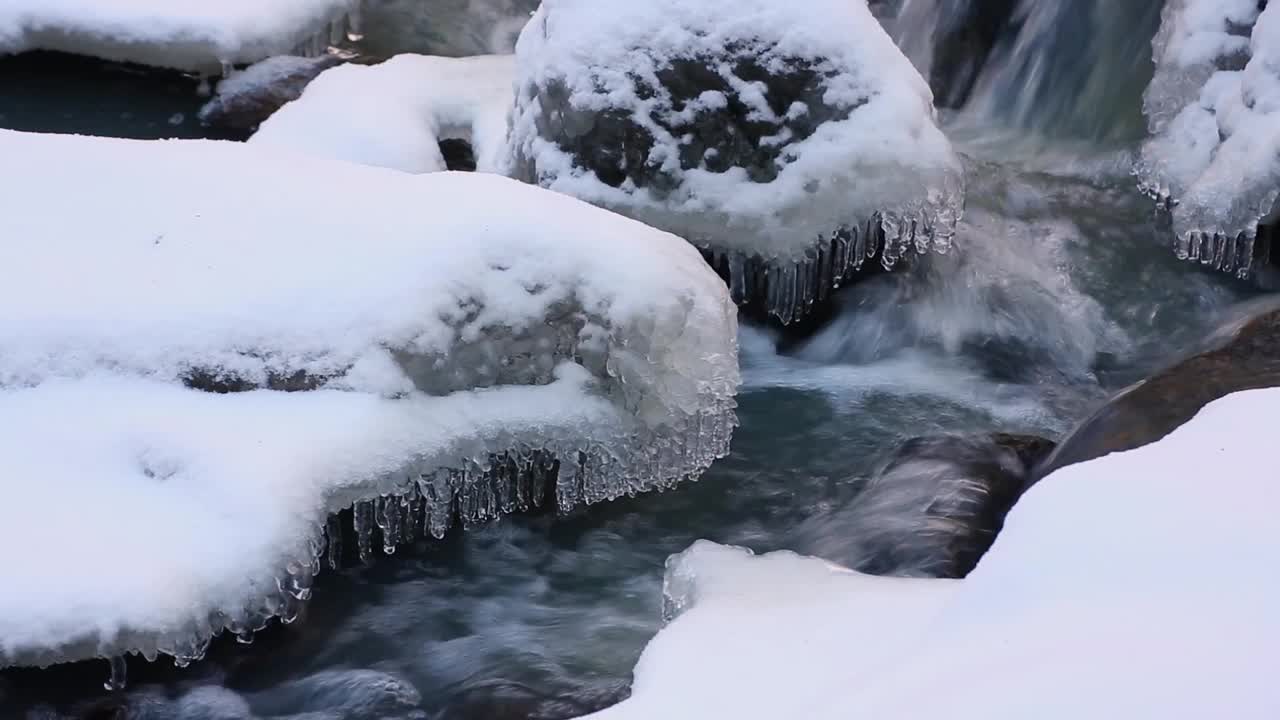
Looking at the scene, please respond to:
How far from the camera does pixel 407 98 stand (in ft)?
20.5

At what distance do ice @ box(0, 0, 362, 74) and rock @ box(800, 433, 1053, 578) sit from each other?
4733mm

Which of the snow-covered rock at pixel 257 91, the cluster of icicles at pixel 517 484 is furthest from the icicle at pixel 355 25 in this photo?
→ the cluster of icicles at pixel 517 484

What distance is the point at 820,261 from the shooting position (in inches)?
182

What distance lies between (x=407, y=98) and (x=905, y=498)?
12.3 feet

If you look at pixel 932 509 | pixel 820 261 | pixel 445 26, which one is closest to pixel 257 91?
pixel 445 26

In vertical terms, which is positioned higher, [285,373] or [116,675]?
[285,373]

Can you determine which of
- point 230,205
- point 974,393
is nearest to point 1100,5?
point 974,393

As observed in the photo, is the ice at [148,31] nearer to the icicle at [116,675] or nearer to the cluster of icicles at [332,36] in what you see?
the cluster of icicles at [332,36]

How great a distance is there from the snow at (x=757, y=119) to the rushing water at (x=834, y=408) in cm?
51

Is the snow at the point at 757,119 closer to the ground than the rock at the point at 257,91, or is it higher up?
higher up

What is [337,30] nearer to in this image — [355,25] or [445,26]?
[355,25]

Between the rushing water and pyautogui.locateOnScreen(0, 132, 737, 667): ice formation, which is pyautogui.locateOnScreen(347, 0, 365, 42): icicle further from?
pyautogui.locateOnScreen(0, 132, 737, 667): ice formation

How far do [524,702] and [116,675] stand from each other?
0.84 metres

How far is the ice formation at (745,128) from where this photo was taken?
4430 mm
